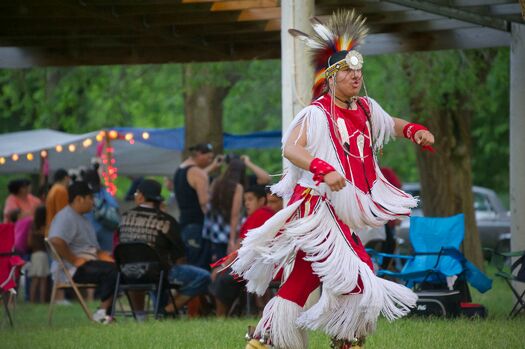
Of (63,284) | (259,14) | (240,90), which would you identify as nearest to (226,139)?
(240,90)

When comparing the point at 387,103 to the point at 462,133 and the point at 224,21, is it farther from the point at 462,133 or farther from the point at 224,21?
the point at 224,21

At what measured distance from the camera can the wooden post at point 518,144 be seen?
463 inches

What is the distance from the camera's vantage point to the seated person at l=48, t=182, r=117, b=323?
11.8 metres

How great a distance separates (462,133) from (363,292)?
43.3 feet

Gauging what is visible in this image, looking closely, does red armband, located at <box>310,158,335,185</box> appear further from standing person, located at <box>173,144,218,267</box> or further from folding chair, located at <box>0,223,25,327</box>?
standing person, located at <box>173,144,218,267</box>

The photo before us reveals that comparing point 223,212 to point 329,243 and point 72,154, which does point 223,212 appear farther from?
point 72,154

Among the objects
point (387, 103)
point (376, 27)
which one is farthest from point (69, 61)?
point (387, 103)

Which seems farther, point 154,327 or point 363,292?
point 154,327

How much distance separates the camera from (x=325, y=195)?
6617 millimetres

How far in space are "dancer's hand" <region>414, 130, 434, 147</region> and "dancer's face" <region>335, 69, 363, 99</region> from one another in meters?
0.45

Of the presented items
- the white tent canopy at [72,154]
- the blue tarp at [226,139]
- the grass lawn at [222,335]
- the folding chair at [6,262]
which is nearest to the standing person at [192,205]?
the grass lawn at [222,335]

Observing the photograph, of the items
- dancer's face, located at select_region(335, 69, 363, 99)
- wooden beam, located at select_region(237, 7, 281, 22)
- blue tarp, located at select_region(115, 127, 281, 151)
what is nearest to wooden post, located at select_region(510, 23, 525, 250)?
wooden beam, located at select_region(237, 7, 281, 22)

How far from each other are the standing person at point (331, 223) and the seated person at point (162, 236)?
4.79m

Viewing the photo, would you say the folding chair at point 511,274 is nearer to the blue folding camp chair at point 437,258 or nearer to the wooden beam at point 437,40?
the blue folding camp chair at point 437,258
